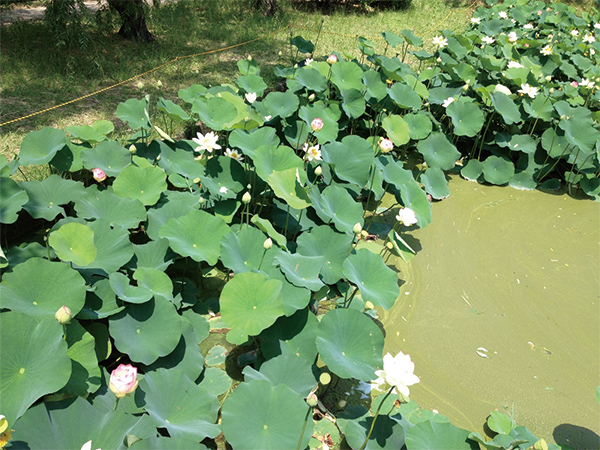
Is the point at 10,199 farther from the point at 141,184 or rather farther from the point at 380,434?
the point at 380,434

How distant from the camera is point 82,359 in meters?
1.52

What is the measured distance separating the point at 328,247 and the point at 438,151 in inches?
64.3

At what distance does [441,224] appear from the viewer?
3.14 meters

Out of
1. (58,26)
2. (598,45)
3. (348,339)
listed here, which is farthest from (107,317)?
(598,45)

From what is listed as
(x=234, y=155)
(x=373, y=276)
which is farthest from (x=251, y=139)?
(x=373, y=276)

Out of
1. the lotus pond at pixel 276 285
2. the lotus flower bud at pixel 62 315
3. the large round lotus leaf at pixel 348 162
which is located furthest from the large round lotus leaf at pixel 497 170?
the lotus flower bud at pixel 62 315

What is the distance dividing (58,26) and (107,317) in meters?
3.36

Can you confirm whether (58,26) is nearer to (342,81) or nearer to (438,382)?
(342,81)

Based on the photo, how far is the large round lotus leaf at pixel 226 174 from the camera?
99.1 inches

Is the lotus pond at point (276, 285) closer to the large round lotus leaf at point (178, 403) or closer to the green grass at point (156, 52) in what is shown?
the large round lotus leaf at point (178, 403)

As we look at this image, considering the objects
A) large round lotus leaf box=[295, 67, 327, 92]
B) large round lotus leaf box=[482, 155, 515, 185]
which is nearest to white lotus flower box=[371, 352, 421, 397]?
large round lotus leaf box=[295, 67, 327, 92]

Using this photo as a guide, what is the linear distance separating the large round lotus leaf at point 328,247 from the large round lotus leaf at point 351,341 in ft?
1.29

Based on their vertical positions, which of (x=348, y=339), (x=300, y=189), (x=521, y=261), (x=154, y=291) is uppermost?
(x=300, y=189)

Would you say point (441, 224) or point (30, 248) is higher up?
point (30, 248)
